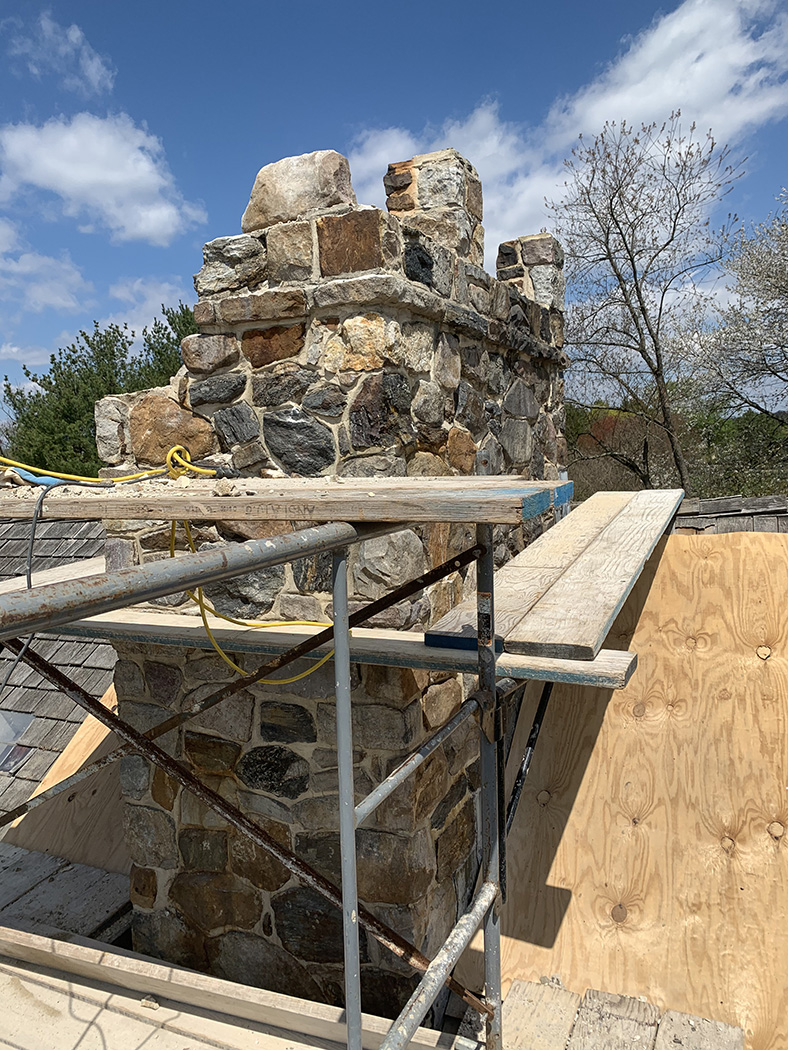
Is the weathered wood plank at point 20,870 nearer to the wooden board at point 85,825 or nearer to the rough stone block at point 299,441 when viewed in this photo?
the wooden board at point 85,825

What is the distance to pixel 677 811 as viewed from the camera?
296cm

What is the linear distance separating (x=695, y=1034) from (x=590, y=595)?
1.54m

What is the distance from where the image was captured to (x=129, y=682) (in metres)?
2.78

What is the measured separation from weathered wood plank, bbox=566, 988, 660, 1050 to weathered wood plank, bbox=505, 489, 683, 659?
58.2 inches

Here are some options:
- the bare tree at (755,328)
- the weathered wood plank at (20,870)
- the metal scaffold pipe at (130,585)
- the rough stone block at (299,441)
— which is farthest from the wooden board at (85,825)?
the bare tree at (755,328)

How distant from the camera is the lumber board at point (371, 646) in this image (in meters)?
1.77

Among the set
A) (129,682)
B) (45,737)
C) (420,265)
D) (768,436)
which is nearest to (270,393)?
(420,265)

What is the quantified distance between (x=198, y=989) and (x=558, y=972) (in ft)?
4.47

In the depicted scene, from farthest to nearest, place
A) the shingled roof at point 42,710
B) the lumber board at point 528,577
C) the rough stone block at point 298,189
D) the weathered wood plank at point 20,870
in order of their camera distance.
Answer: the shingled roof at point 42,710
the weathered wood plank at point 20,870
the rough stone block at point 298,189
the lumber board at point 528,577

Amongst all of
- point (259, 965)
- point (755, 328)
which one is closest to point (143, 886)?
point (259, 965)

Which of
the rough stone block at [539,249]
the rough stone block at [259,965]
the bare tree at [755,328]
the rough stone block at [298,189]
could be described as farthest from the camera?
the bare tree at [755,328]

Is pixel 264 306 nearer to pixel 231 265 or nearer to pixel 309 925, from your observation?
pixel 231 265

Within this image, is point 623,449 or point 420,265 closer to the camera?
point 420,265

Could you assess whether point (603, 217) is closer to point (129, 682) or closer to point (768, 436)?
point (768, 436)
